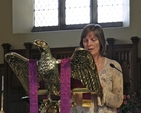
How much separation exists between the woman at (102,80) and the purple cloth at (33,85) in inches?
8.1

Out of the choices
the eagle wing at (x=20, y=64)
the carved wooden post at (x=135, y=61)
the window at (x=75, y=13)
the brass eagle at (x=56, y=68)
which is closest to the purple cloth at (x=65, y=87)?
the brass eagle at (x=56, y=68)

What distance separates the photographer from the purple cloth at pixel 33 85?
1.41 m

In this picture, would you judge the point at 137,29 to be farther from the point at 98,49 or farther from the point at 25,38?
the point at 98,49

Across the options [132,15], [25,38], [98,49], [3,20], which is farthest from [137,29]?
[98,49]

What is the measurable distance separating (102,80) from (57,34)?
3222 millimetres

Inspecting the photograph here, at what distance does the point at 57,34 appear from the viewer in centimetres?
489

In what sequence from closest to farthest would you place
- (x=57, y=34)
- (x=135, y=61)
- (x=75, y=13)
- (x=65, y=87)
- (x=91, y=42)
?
(x=65, y=87) < (x=91, y=42) < (x=135, y=61) < (x=57, y=34) < (x=75, y=13)

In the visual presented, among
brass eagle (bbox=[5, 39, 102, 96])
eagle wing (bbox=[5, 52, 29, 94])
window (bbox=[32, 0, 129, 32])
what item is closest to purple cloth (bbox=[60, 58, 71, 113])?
brass eagle (bbox=[5, 39, 102, 96])

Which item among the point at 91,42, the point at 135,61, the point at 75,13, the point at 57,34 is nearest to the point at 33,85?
the point at 91,42

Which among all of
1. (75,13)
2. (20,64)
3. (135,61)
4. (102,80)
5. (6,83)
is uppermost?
(75,13)

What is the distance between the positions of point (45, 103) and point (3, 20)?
3825mm

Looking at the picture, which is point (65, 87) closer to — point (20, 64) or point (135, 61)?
point (20, 64)

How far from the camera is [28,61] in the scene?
4.69 ft

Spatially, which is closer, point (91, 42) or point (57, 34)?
point (91, 42)
